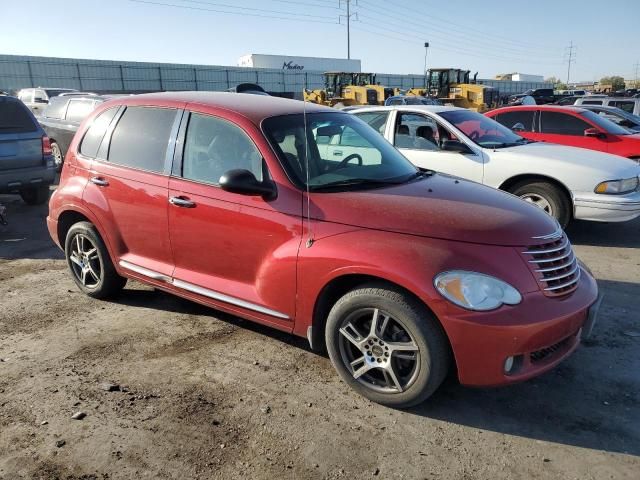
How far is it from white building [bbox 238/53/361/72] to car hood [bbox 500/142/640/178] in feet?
198

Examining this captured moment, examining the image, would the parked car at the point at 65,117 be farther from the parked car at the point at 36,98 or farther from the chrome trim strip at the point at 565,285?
the chrome trim strip at the point at 565,285

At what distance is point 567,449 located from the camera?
9.12ft

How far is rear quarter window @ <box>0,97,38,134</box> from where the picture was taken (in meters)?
7.80

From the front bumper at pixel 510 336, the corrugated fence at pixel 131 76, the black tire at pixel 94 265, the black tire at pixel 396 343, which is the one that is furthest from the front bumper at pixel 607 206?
the corrugated fence at pixel 131 76

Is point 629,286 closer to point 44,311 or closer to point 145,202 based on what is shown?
point 145,202

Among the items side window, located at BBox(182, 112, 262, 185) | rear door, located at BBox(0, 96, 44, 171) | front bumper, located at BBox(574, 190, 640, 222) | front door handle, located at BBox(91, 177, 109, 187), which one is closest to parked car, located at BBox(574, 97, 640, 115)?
front bumper, located at BBox(574, 190, 640, 222)

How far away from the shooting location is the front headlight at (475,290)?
2.75 metres

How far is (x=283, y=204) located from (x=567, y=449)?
7.14 ft

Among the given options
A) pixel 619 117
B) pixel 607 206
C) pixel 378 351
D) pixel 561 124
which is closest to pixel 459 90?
pixel 619 117

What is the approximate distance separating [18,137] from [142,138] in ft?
16.1

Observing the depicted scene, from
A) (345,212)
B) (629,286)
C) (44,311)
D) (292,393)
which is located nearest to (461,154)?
(629,286)

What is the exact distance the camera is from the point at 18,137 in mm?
→ 7848

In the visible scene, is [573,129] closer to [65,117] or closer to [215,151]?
[215,151]

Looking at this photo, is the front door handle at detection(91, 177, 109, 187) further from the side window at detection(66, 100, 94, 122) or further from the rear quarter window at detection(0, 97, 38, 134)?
the side window at detection(66, 100, 94, 122)
